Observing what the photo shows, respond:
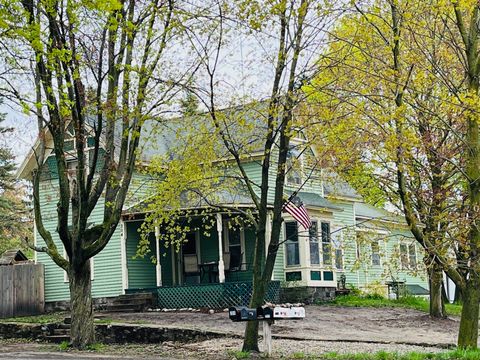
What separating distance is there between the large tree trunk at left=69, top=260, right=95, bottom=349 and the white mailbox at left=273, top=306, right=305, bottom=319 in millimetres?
5634

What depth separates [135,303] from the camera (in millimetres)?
26781

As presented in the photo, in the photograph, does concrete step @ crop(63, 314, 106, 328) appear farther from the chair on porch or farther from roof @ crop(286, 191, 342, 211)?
roof @ crop(286, 191, 342, 211)

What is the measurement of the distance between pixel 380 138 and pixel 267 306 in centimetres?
383

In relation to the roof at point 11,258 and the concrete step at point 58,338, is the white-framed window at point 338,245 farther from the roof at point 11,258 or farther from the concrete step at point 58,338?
the roof at point 11,258

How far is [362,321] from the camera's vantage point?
23.2 meters

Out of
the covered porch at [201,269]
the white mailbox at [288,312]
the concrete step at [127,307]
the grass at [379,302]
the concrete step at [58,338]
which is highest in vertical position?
the covered porch at [201,269]

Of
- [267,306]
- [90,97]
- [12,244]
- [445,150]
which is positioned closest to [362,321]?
[445,150]

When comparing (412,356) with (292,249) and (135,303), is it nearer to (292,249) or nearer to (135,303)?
(292,249)

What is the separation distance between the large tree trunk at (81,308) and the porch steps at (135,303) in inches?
332

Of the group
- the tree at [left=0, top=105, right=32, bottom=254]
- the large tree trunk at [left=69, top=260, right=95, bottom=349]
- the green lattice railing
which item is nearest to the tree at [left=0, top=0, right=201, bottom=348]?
the large tree trunk at [left=69, top=260, right=95, bottom=349]

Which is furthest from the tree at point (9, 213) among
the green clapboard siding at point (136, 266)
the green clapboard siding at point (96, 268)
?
the green clapboard siding at point (136, 266)

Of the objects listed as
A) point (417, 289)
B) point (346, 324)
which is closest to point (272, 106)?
point (346, 324)

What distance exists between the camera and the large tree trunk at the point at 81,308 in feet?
59.1

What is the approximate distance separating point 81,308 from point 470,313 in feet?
29.7
